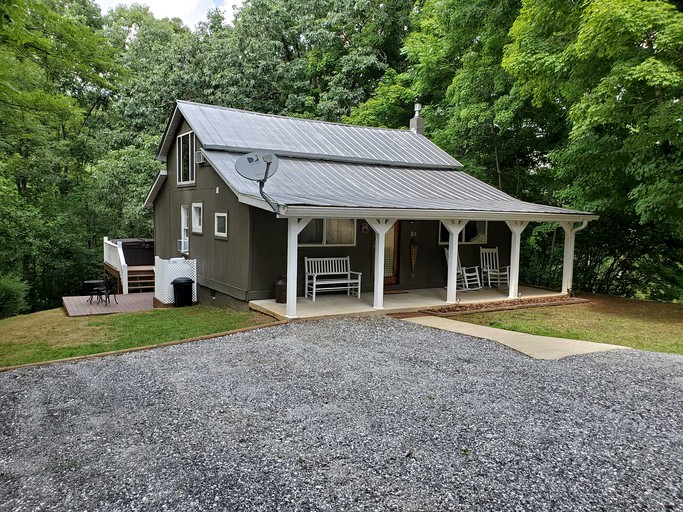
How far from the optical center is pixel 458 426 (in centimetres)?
408

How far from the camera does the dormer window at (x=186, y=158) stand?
12156 millimetres

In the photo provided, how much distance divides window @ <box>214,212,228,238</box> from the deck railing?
17.3ft

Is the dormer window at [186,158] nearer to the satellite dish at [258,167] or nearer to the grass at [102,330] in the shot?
the grass at [102,330]

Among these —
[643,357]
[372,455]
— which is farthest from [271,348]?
[643,357]

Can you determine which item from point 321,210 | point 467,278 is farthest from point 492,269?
point 321,210

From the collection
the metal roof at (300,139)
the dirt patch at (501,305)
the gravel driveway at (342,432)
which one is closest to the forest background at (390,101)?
the metal roof at (300,139)

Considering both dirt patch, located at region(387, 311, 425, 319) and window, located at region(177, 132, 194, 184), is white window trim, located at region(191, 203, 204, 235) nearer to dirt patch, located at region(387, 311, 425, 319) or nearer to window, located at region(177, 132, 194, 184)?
window, located at region(177, 132, 194, 184)

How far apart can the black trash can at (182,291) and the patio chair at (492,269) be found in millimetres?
7420

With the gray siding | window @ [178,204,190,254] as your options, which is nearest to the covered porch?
the gray siding

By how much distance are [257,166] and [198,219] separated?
179 inches

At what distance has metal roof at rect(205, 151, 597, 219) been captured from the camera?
8688 millimetres

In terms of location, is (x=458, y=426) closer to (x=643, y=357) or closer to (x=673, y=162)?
(x=643, y=357)

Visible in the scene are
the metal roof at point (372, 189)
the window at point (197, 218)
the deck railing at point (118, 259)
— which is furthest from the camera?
the deck railing at point (118, 259)

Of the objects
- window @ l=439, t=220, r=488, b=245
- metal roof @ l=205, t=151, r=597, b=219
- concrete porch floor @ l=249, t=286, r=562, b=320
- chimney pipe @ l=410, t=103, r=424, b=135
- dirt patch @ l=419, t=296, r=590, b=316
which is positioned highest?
chimney pipe @ l=410, t=103, r=424, b=135
